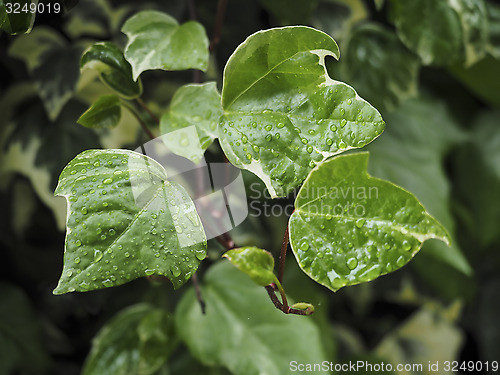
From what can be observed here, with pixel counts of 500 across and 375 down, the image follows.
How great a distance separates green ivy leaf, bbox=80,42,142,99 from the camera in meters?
0.33

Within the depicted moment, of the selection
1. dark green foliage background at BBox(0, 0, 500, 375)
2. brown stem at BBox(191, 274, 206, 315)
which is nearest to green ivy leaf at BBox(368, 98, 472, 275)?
dark green foliage background at BBox(0, 0, 500, 375)

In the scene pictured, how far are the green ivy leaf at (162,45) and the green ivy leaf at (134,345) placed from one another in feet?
0.83

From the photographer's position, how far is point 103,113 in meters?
0.34

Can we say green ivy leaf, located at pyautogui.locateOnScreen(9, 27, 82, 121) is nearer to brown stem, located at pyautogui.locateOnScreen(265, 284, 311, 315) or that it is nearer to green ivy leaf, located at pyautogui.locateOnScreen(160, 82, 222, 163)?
green ivy leaf, located at pyautogui.locateOnScreen(160, 82, 222, 163)

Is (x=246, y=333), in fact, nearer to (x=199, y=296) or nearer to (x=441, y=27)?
(x=199, y=296)

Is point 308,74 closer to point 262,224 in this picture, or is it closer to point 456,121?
point 262,224

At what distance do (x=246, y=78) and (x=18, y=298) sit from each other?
0.45 m

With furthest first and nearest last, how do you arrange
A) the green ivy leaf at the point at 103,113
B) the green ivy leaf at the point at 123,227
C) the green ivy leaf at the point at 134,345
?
the green ivy leaf at the point at 134,345 < the green ivy leaf at the point at 103,113 < the green ivy leaf at the point at 123,227

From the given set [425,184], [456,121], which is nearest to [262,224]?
[425,184]

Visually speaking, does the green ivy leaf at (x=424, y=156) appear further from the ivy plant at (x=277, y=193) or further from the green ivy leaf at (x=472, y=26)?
the ivy plant at (x=277, y=193)

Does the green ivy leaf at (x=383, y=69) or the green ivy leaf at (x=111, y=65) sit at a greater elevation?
the green ivy leaf at (x=111, y=65)

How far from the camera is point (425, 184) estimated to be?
577 mm

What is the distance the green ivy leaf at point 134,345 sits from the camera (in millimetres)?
450

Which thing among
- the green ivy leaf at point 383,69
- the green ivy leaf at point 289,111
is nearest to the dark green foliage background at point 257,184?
the green ivy leaf at point 383,69
